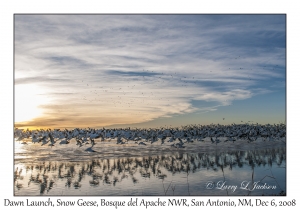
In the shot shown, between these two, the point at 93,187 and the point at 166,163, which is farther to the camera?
the point at 166,163

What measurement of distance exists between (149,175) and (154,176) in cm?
31

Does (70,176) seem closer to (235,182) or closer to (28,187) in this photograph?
(28,187)

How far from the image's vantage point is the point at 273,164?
57.4 feet

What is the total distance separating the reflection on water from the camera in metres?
11.8

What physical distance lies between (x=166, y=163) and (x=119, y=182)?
4.99 meters

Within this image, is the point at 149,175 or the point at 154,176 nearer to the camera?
the point at 154,176

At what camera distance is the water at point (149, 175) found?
11.8 meters

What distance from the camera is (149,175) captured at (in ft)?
47.0

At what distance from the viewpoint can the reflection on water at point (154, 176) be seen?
11828 mm

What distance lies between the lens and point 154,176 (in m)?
14.1

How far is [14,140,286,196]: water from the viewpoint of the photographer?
11836 mm
